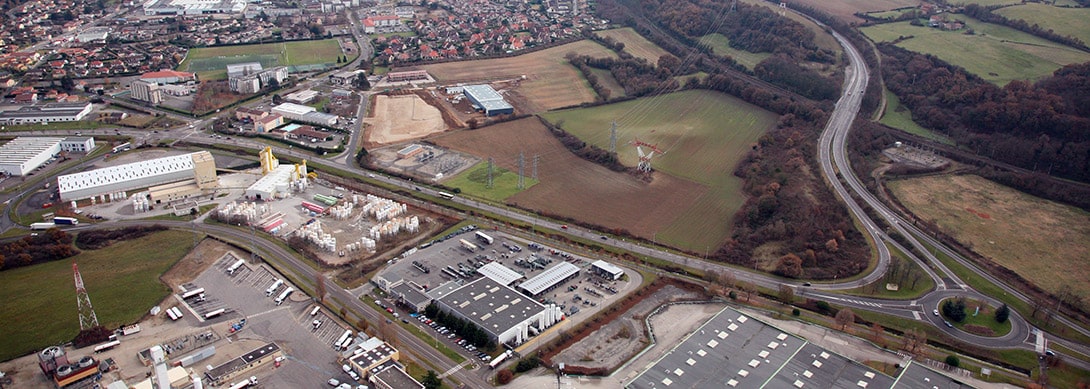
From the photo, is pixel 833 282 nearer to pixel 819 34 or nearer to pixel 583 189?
pixel 583 189

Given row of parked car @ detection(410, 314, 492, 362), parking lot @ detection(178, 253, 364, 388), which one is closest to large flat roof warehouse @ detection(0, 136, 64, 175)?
parking lot @ detection(178, 253, 364, 388)

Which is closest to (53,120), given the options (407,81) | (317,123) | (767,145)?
(317,123)

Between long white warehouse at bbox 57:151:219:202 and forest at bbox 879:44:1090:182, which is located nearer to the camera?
long white warehouse at bbox 57:151:219:202

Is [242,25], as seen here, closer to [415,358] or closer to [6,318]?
[6,318]

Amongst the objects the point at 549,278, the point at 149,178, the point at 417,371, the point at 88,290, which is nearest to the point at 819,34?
the point at 549,278

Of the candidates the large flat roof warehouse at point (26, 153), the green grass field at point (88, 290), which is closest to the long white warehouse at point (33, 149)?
the large flat roof warehouse at point (26, 153)

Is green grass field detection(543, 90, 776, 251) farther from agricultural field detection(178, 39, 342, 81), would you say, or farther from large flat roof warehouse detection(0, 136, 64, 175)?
large flat roof warehouse detection(0, 136, 64, 175)
